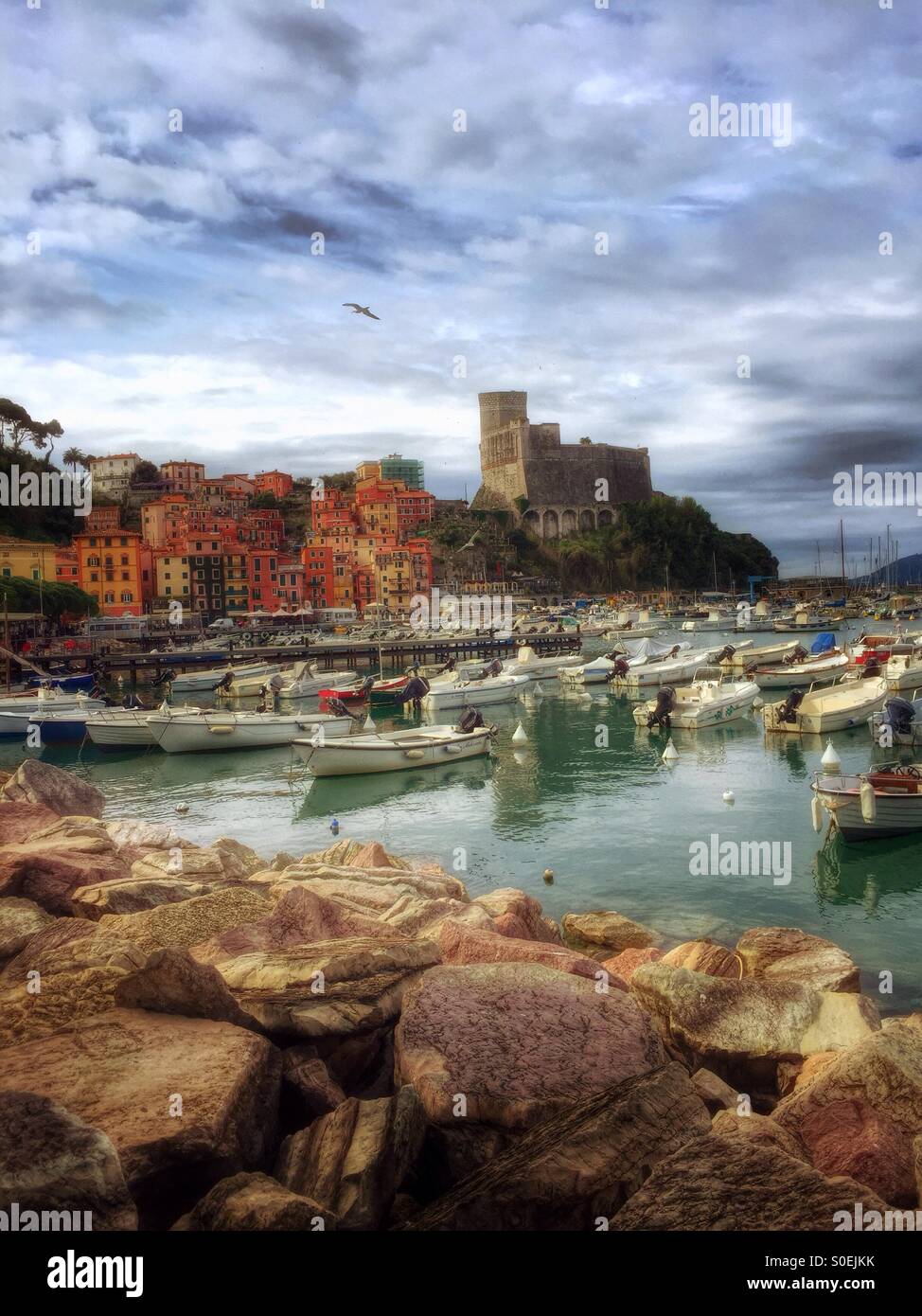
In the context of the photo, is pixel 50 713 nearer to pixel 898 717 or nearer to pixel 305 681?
pixel 305 681

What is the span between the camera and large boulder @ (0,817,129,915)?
8242 millimetres

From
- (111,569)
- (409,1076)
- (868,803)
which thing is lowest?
(868,803)

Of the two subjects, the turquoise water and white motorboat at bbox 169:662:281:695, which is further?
white motorboat at bbox 169:662:281:695

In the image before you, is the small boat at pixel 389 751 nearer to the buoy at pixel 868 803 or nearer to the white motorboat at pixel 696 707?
the white motorboat at pixel 696 707

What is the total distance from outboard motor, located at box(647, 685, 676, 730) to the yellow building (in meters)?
38.7

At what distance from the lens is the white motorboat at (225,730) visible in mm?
26234

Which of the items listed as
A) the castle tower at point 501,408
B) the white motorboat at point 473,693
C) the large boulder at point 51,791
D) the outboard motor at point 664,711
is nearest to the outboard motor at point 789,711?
the outboard motor at point 664,711

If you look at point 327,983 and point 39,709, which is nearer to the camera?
point 327,983

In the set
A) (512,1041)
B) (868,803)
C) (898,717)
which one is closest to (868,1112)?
(512,1041)

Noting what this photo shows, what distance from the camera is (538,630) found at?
64.4 meters

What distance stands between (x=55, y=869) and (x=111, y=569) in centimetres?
6142

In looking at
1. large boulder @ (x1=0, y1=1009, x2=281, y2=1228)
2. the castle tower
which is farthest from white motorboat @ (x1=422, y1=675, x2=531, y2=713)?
the castle tower

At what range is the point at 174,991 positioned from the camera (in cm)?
547

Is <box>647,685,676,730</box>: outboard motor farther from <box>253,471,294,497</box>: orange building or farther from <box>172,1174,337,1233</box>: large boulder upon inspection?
<box>253,471,294,497</box>: orange building
